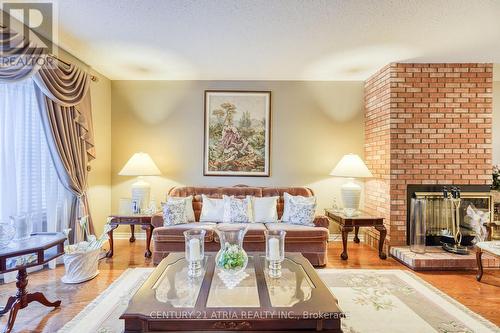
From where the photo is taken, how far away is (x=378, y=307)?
2393mm

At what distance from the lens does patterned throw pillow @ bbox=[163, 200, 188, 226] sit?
350 cm

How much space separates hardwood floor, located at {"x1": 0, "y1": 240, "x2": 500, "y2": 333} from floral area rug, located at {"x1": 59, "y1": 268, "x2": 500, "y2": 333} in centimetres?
12

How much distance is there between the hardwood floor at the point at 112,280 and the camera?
2189 mm

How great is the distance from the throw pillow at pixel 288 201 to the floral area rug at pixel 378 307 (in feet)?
3.02

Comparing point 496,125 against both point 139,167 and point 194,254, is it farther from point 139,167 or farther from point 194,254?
point 139,167

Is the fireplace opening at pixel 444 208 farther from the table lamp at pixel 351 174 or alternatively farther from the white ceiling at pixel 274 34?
the white ceiling at pixel 274 34

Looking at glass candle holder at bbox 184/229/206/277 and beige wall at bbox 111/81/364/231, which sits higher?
beige wall at bbox 111/81/364/231

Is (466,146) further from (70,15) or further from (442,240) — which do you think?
(70,15)

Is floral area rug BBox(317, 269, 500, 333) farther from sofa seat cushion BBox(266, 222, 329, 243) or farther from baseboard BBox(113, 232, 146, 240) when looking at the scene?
baseboard BBox(113, 232, 146, 240)

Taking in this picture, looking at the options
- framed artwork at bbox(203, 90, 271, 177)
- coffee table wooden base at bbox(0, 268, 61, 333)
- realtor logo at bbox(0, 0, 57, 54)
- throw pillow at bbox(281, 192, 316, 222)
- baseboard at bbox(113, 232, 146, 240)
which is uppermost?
realtor logo at bbox(0, 0, 57, 54)

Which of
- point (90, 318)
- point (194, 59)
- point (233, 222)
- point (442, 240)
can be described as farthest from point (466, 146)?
point (90, 318)

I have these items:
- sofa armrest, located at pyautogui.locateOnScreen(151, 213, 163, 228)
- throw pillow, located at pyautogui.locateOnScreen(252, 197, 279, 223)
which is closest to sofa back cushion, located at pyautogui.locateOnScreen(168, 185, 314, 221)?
throw pillow, located at pyautogui.locateOnScreen(252, 197, 279, 223)

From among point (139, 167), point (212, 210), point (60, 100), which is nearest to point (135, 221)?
point (139, 167)

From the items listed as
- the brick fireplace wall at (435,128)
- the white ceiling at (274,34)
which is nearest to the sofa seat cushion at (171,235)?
the white ceiling at (274,34)
